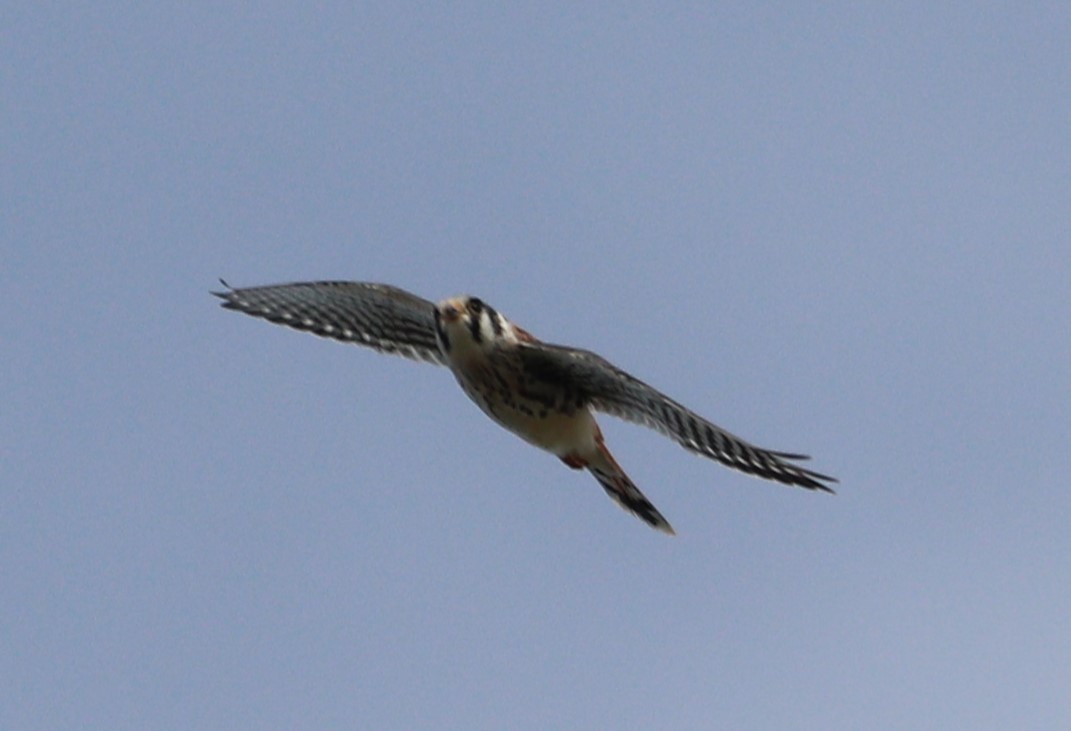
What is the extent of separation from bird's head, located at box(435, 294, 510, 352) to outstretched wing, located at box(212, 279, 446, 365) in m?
1.05

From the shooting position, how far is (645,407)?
447 inches

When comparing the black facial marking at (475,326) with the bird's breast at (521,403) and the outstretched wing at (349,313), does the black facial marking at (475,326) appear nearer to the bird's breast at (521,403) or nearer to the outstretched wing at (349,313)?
the bird's breast at (521,403)

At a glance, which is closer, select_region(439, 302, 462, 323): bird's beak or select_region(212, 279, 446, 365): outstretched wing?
select_region(439, 302, 462, 323): bird's beak

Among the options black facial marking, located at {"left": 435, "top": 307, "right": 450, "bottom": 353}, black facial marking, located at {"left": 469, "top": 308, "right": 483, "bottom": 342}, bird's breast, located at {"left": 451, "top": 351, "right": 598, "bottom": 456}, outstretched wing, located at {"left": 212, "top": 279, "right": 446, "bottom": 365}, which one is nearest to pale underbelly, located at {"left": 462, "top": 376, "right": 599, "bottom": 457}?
bird's breast, located at {"left": 451, "top": 351, "right": 598, "bottom": 456}

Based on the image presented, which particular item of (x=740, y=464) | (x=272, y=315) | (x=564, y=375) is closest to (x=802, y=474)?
(x=740, y=464)

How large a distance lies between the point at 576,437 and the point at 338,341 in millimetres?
2167

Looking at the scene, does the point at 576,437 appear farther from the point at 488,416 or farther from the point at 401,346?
the point at 401,346

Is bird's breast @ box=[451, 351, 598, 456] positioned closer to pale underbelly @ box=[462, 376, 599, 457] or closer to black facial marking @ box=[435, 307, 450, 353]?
pale underbelly @ box=[462, 376, 599, 457]

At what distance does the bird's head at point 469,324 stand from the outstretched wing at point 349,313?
41.4 inches

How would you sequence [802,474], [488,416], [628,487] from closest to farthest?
[802,474] → [488,416] → [628,487]

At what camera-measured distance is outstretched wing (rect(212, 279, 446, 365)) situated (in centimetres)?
1248

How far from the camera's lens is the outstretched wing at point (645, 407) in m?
10.8

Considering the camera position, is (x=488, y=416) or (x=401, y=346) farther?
(x=401, y=346)

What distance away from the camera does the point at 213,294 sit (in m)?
13.0
